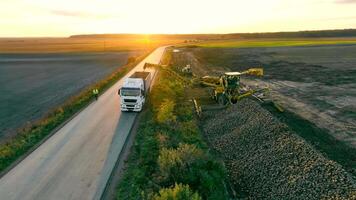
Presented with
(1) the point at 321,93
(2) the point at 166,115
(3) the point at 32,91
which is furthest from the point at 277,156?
(3) the point at 32,91

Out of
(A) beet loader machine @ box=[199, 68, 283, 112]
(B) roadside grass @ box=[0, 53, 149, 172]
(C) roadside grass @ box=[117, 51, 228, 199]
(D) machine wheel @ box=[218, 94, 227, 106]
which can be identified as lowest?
(B) roadside grass @ box=[0, 53, 149, 172]

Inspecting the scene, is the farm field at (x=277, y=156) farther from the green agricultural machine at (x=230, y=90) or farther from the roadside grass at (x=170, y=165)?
the green agricultural machine at (x=230, y=90)

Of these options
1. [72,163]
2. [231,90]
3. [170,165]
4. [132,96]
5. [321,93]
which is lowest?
[72,163]

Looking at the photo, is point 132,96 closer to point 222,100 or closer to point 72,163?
point 222,100

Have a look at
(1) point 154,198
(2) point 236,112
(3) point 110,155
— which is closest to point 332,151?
(2) point 236,112

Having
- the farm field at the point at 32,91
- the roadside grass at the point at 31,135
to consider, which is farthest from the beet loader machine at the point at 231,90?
the farm field at the point at 32,91

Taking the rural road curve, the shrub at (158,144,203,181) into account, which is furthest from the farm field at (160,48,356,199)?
the rural road curve

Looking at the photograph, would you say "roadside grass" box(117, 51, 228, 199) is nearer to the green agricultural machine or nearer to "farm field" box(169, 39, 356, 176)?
the green agricultural machine
